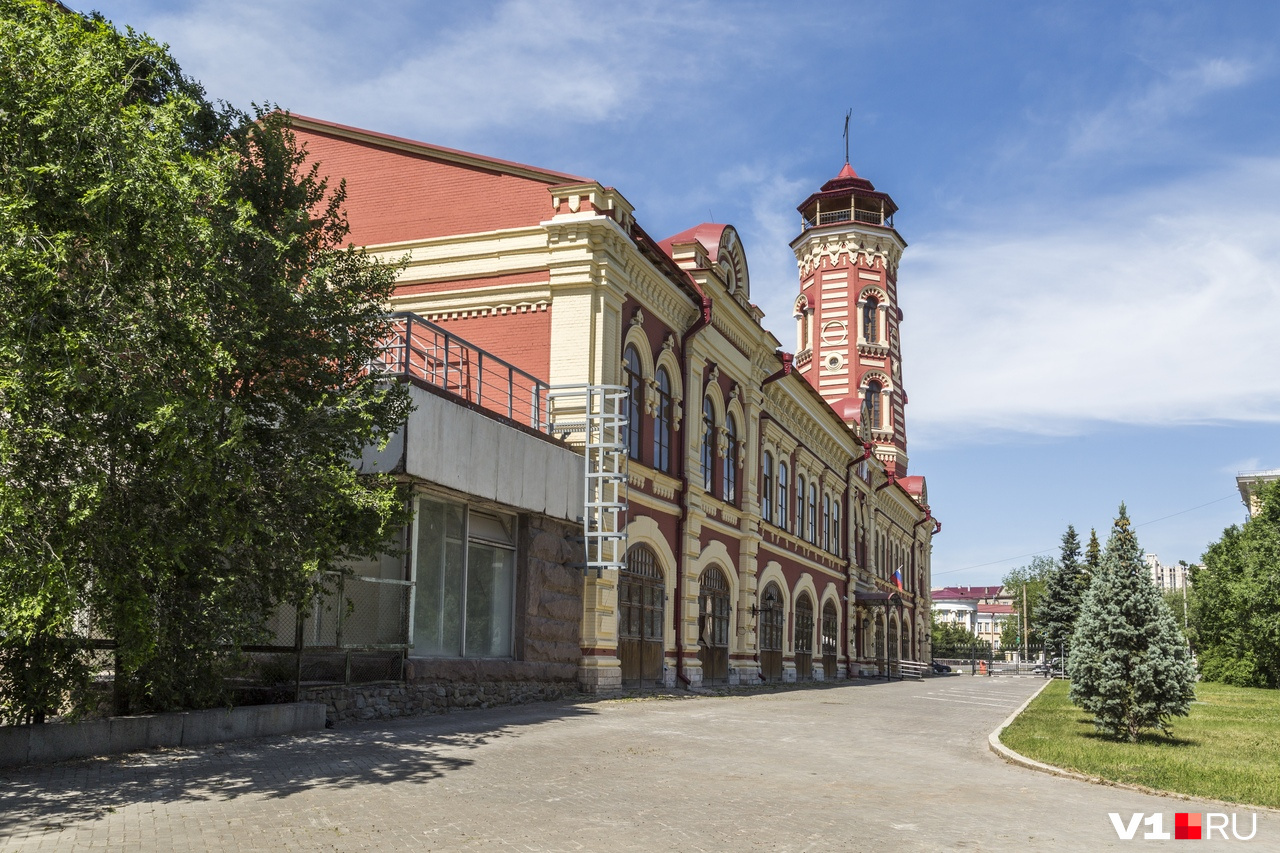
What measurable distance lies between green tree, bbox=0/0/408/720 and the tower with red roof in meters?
52.5

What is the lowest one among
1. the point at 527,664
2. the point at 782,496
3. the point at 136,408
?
the point at 527,664

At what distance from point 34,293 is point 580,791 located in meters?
5.96

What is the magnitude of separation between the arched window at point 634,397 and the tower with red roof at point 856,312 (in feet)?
132

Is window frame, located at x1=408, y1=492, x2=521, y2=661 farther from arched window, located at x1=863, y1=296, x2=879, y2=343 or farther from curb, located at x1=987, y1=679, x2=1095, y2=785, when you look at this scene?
arched window, located at x1=863, y1=296, x2=879, y2=343

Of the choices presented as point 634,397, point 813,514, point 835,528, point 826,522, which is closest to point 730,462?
point 634,397

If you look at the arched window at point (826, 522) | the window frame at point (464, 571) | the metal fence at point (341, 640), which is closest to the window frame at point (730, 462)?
the window frame at point (464, 571)

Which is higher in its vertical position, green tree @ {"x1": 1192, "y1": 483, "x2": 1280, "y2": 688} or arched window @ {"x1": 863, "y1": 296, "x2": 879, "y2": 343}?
arched window @ {"x1": 863, "y1": 296, "x2": 879, "y2": 343}

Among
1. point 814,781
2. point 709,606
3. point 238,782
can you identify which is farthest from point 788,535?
point 238,782

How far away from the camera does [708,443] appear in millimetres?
28703

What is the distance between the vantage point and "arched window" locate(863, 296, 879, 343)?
64.4 meters

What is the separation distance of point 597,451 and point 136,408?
12.5 metres

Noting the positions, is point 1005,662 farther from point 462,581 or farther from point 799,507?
point 462,581

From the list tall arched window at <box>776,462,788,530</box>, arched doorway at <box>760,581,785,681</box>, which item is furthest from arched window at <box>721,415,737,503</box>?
tall arched window at <box>776,462,788,530</box>

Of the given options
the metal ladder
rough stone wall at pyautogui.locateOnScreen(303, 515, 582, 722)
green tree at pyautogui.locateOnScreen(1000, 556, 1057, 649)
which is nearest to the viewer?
rough stone wall at pyautogui.locateOnScreen(303, 515, 582, 722)
